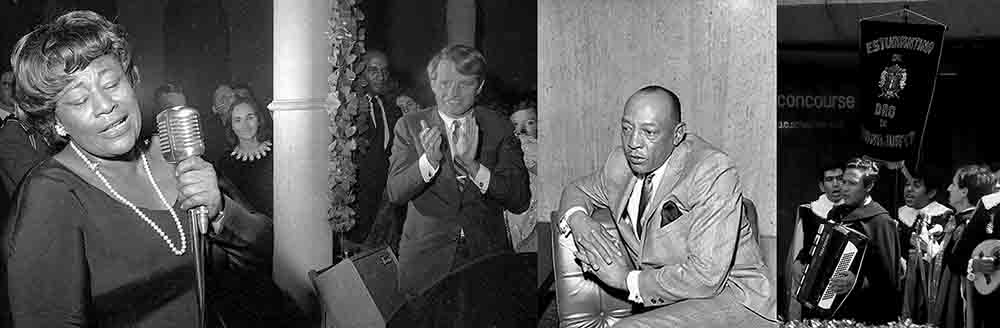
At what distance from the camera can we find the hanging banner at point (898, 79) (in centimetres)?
1036

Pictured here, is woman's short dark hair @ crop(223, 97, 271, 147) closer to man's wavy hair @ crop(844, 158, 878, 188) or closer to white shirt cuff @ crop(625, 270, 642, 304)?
white shirt cuff @ crop(625, 270, 642, 304)

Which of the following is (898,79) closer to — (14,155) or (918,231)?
(918,231)

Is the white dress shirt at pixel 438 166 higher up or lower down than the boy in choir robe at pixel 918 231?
higher up

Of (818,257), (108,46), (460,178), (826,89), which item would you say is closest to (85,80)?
(108,46)

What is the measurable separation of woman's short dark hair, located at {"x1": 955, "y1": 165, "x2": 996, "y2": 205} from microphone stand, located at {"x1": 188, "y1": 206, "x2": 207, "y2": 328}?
7.07 meters

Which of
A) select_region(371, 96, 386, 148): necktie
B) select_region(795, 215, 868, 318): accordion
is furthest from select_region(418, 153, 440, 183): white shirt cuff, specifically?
select_region(795, 215, 868, 318): accordion

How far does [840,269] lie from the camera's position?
10.1m

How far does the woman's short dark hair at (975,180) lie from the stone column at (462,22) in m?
5.34

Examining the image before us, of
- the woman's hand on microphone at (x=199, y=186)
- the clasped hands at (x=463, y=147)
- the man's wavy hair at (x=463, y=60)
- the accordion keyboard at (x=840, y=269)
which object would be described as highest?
the man's wavy hair at (x=463, y=60)

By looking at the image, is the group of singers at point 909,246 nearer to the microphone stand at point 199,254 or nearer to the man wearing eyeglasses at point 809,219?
the man wearing eyeglasses at point 809,219

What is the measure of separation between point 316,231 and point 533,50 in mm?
1744

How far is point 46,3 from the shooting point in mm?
5766

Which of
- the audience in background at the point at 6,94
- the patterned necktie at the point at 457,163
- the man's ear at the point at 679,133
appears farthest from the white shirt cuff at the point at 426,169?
the audience in background at the point at 6,94

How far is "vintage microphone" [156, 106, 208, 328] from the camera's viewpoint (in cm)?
597
